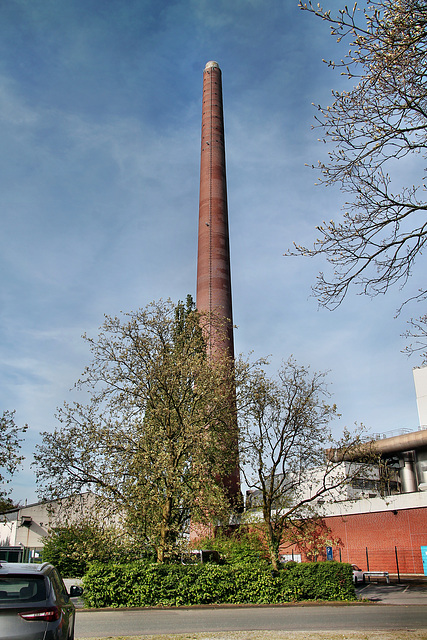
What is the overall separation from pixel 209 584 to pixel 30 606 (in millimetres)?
12401

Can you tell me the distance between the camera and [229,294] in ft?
121

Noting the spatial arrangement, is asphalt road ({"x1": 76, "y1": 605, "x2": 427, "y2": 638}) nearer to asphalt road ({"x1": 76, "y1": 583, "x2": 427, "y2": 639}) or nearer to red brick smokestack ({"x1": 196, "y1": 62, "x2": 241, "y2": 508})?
asphalt road ({"x1": 76, "y1": 583, "x2": 427, "y2": 639})

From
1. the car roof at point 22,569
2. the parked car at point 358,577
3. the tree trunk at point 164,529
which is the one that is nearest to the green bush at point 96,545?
the tree trunk at point 164,529

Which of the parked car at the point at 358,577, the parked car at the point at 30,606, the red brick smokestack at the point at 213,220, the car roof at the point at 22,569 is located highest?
the red brick smokestack at the point at 213,220

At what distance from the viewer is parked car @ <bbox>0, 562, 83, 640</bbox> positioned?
17.5 ft

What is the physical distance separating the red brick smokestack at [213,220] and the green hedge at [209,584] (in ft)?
56.1

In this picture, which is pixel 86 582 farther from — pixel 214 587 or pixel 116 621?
pixel 214 587

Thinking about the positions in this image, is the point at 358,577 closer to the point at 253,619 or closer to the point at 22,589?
the point at 253,619

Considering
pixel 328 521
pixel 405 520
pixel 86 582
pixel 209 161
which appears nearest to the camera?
pixel 86 582

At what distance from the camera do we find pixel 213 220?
38.3 meters

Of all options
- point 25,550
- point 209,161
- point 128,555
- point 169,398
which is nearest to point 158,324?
point 169,398

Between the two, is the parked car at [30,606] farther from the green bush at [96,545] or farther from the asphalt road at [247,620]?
the green bush at [96,545]

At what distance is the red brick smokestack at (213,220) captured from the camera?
36.5 metres

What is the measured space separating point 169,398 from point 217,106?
31.6 m
